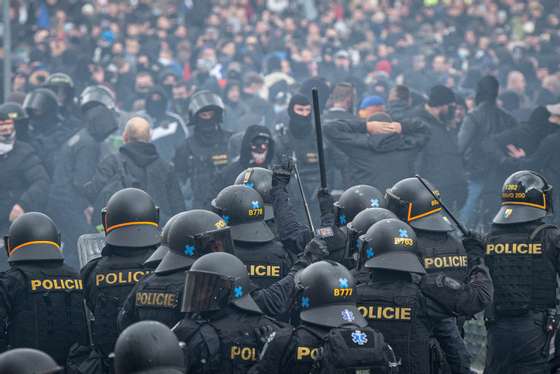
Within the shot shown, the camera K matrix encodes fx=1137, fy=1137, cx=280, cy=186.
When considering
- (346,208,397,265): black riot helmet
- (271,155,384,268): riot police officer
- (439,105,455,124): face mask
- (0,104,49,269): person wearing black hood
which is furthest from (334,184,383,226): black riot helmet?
(439,105,455,124): face mask

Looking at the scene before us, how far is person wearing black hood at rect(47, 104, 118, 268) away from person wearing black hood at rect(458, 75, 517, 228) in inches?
184

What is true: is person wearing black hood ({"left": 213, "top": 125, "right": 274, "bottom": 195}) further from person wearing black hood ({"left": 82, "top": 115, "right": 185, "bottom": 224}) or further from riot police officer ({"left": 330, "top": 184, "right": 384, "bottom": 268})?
riot police officer ({"left": 330, "top": 184, "right": 384, "bottom": 268})

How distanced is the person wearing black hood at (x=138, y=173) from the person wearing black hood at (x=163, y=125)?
2.99 meters

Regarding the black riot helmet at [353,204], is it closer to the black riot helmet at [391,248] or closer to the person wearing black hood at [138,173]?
the black riot helmet at [391,248]

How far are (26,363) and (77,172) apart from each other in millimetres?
9440

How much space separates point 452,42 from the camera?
25.5 m

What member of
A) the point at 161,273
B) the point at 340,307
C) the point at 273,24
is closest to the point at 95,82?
the point at 273,24

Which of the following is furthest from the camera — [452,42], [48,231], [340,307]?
[452,42]

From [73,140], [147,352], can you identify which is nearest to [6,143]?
[73,140]

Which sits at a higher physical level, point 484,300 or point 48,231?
point 48,231

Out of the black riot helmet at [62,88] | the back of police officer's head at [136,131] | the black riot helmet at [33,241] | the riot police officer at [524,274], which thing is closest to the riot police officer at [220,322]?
the black riot helmet at [33,241]

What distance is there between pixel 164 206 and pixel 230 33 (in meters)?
11.8

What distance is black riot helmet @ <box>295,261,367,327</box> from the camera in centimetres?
646

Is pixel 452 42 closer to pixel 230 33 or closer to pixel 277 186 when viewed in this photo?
pixel 230 33
